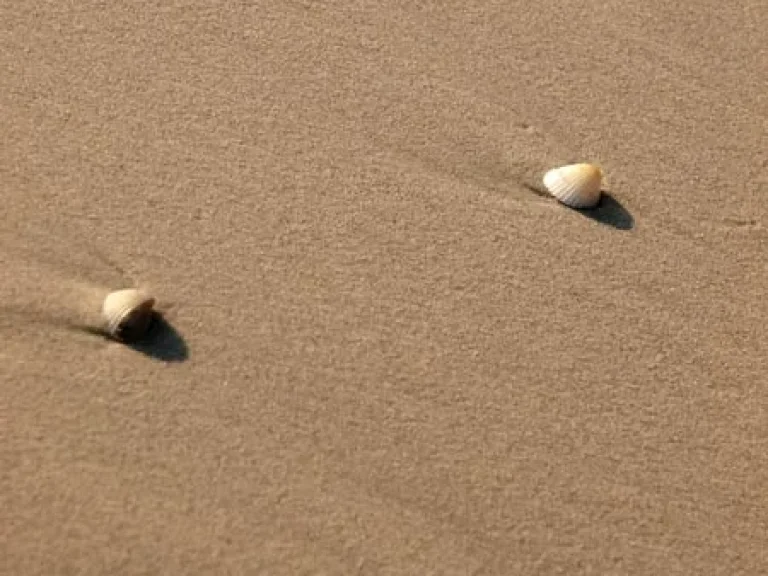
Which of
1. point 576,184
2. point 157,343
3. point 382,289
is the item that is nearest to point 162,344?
point 157,343

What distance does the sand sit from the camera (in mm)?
1889

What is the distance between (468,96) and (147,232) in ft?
2.78

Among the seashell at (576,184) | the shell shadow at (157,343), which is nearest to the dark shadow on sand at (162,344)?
the shell shadow at (157,343)

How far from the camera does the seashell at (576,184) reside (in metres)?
2.33

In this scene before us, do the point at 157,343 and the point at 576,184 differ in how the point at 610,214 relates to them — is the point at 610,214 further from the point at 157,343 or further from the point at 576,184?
the point at 157,343

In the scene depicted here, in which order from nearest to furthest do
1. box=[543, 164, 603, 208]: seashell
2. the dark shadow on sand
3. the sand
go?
the sand < the dark shadow on sand < box=[543, 164, 603, 208]: seashell

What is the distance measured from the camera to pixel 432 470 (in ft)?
6.44

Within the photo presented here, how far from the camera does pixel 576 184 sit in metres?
2.33

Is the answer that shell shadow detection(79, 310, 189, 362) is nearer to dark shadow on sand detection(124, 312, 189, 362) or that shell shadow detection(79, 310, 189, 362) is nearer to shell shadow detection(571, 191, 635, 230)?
dark shadow on sand detection(124, 312, 189, 362)

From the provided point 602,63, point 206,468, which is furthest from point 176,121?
point 602,63

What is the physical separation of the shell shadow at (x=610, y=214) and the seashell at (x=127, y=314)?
0.98 metres

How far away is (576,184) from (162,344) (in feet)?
3.16

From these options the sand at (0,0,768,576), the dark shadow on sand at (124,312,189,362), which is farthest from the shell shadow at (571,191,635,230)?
the dark shadow on sand at (124,312,189,362)

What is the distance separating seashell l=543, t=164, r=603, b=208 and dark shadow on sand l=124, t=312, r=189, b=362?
35.5 inches
